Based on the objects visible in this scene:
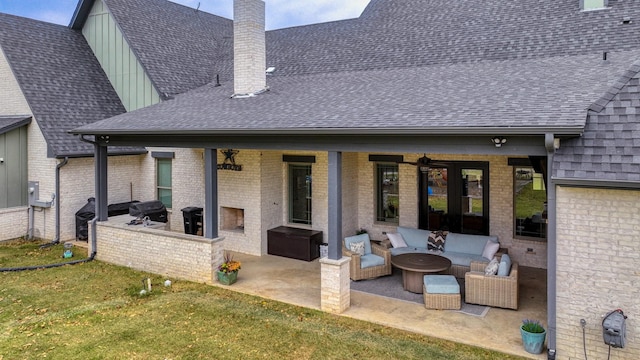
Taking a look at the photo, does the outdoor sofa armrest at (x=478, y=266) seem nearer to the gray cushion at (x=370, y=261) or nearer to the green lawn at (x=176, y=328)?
the gray cushion at (x=370, y=261)

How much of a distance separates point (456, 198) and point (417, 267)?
365cm

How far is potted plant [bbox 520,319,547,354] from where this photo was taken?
22.7 feet

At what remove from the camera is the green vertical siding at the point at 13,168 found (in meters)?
14.8

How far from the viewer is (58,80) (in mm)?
16125

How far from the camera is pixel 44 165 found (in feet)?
48.9

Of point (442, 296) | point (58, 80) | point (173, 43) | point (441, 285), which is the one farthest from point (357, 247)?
point (58, 80)

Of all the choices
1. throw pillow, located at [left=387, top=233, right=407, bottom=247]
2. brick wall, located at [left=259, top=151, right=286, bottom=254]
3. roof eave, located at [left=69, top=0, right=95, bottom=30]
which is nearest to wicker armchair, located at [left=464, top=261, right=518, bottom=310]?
throw pillow, located at [left=387, top=233, right=407, bottom=247]

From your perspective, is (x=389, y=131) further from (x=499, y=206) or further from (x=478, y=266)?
(x=499, y=206)

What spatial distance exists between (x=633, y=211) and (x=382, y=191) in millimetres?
7833

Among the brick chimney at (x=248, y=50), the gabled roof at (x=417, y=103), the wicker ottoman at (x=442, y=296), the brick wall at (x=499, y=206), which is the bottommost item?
the wicker ottoman at (x=442, y=296)

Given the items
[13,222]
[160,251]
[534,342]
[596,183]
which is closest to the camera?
[596,183]

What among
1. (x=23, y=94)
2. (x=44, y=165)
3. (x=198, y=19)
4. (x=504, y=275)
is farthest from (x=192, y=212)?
(x=198, y=19)

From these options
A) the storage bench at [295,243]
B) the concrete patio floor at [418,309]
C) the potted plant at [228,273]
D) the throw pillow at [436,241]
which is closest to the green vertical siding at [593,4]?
the concrete patio floor at [418,309]

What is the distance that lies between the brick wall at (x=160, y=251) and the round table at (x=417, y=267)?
4.30 meters
